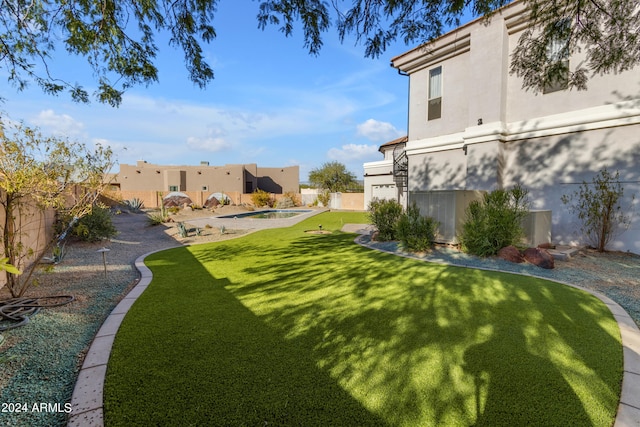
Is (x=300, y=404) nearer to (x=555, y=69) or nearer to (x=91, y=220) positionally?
(x=555, y=69)

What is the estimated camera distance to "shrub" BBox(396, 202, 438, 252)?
26.8 feet

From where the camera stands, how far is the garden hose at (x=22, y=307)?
3.47 m

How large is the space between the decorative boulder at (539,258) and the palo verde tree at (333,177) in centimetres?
3220

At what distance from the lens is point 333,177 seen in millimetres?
39875

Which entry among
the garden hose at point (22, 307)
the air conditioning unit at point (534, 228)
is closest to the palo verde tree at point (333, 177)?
the air conditioning unit at point (534, 228)

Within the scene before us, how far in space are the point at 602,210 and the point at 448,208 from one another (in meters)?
4.22

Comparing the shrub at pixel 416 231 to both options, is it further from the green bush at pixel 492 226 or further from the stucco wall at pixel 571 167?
the stucco wall at pixel 571 167

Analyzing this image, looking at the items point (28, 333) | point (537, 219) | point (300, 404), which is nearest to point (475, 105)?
point (537, 219)

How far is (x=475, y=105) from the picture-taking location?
34.0 feet

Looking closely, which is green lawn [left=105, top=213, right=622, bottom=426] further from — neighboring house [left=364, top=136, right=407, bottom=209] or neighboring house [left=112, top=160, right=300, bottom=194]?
neighboring house [left=112, top=160, right=300, bottom=194]

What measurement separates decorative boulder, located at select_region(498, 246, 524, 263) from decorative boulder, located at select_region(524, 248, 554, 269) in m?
0.15

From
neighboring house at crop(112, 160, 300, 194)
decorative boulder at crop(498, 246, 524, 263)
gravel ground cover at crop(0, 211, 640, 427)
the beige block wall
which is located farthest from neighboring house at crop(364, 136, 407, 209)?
neighboring house at crop(112, 160, 300, 194)

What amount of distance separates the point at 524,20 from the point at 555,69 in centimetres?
546


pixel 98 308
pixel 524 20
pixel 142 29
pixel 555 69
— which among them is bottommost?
pixel 98 308
